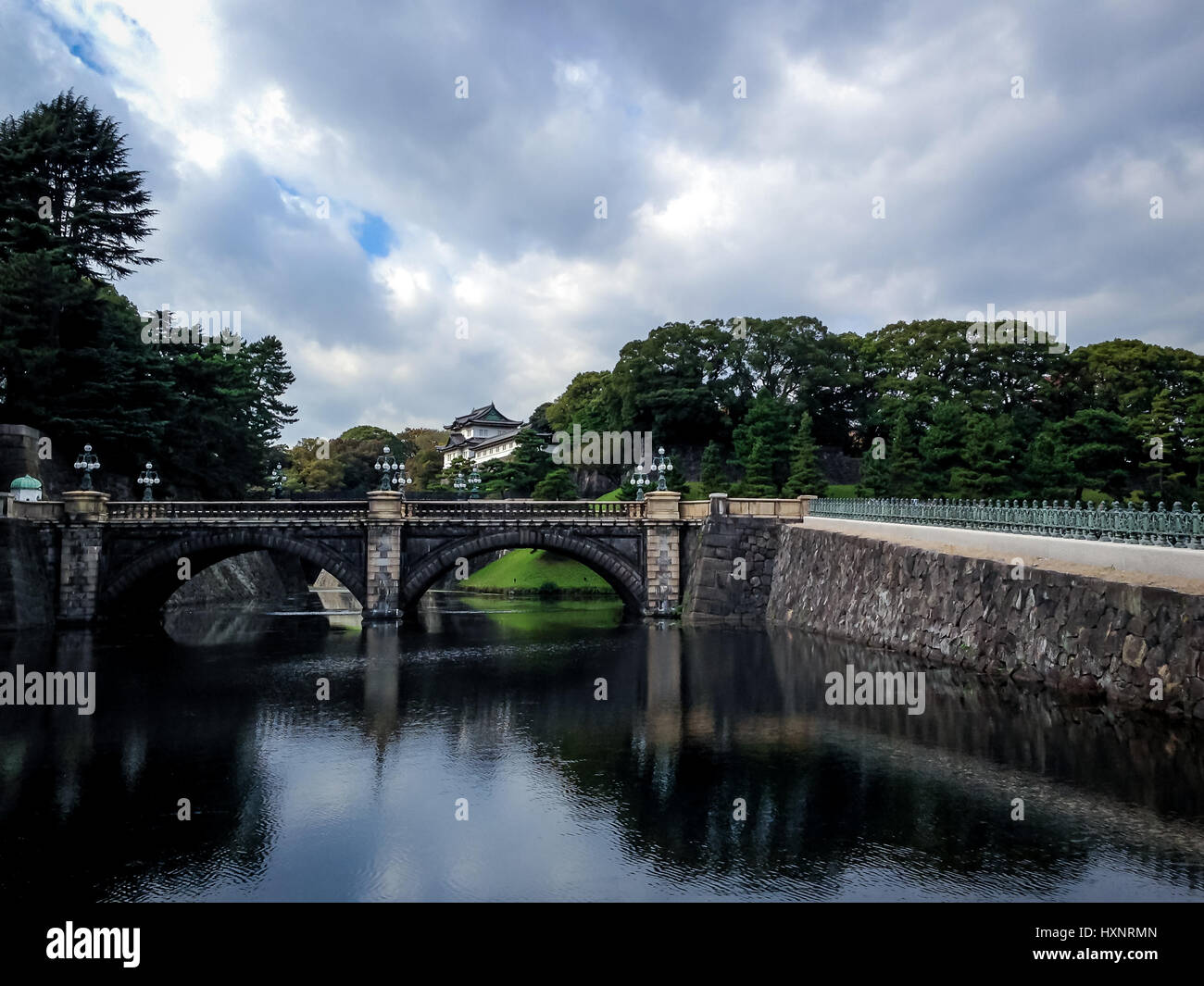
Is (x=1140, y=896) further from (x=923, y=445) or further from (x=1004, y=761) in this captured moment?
(x=923, y=445)

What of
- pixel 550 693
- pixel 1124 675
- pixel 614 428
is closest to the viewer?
pixel 1124 675

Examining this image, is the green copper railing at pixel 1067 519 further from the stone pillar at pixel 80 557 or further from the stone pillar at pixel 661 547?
the stone pillar at pixel 80 557

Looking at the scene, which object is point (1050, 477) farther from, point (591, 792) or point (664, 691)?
point (591, 792)

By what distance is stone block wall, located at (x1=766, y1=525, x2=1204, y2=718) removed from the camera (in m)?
19.9

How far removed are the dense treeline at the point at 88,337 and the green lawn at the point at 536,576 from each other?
21463 millimetres

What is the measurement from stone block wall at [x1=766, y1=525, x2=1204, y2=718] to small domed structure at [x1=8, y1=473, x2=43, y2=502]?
124 ft

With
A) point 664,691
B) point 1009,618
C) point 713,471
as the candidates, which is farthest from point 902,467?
point 664,691

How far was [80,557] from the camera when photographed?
46125 mm

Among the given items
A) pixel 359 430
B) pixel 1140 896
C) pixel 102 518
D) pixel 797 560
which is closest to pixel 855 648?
pixel 797 560

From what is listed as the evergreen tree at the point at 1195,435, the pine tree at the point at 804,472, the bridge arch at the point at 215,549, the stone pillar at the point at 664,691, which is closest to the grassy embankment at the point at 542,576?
the pine tree at the point at 804,472

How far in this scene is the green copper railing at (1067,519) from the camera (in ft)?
70.8

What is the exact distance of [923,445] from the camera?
57.0 metres

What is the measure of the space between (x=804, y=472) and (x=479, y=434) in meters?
76.6
